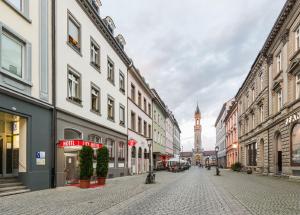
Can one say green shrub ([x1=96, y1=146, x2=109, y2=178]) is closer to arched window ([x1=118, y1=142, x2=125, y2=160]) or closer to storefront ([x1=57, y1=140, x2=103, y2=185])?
storefront ([x1=57, y1=140, x2=103, y2=185])

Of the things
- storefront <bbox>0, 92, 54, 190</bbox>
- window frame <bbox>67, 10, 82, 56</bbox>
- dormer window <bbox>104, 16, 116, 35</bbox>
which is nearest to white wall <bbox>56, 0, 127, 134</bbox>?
window frame <bbox>67, 10, 82, 56</bbox>

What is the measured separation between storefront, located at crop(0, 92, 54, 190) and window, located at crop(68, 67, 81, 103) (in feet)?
11.3

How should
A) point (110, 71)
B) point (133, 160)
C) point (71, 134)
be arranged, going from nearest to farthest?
point (71, 134), point (110, 71), point (133, 160)

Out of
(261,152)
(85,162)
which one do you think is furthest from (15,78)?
(261,152)

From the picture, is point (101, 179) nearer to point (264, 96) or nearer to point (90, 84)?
point (90, 84)

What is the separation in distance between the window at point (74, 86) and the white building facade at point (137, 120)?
1322cm

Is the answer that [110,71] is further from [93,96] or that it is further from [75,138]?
[75,138]

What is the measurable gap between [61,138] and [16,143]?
8.92ft

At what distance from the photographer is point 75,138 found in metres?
21.0

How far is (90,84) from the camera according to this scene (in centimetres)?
2367

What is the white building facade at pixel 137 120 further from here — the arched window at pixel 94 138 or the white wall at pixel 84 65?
the arched window at pixel 94 138

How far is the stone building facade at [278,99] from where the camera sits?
24.9m

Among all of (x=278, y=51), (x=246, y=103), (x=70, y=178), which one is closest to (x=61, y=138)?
(x=70, y=178)

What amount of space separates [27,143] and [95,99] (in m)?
10.5
